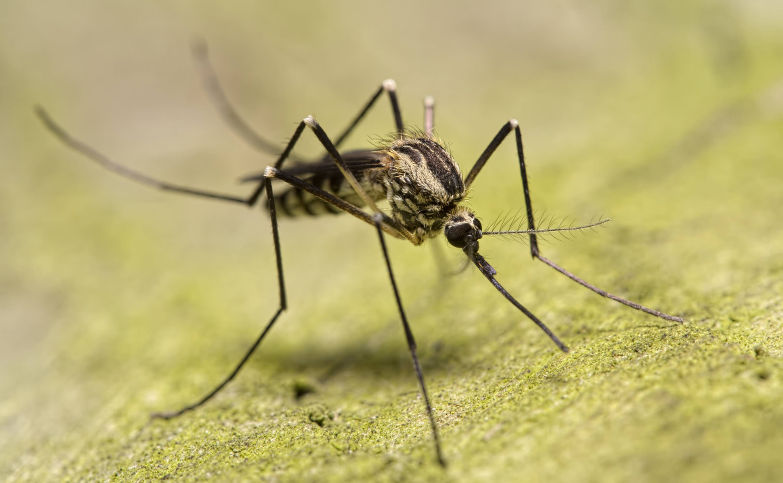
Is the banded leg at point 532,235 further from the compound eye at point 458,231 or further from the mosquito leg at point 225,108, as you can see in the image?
the mosquito leg at point 225,108

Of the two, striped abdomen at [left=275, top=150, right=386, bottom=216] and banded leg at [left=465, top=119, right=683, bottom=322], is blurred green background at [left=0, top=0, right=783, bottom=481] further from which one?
striped abdomen at [left=275, top=150, right=386, bottom=216]

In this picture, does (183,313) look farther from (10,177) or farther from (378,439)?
(10,177)

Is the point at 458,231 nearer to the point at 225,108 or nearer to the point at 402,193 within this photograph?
the point at 402,193

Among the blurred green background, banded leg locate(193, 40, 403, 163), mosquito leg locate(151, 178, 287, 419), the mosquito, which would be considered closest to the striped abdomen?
the mosquito

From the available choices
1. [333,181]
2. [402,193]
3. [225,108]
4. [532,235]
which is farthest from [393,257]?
[225,108]

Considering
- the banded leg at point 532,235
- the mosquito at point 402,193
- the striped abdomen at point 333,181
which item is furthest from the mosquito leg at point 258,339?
the banded leg at point 532,235

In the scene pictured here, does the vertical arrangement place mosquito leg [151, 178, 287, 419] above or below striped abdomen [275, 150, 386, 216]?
below
